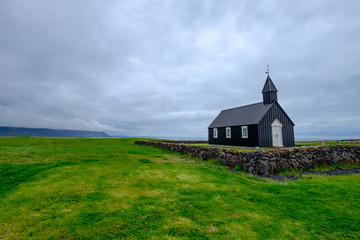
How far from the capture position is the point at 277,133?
26.1 metres

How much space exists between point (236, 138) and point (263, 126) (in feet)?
15.6

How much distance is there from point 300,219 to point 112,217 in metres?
5.61

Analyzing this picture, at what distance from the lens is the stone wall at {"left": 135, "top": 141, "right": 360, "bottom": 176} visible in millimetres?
11531

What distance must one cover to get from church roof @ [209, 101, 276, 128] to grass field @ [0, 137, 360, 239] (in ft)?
A: 57.5

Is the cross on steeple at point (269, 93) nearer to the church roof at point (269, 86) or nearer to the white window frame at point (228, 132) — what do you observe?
the church roof at point (269, 86)

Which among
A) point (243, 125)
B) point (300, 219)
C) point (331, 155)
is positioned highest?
point (243, 125)

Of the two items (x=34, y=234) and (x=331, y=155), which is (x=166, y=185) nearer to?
(x=34, y=234)

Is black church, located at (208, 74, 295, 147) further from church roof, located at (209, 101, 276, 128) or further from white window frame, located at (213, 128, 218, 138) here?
→ white window frame, located at (213, 128, 218, 138)

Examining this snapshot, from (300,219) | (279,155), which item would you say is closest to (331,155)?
(279,155)

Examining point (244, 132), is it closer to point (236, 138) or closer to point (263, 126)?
point (236, 138)

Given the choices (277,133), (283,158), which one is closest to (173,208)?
(283,158)

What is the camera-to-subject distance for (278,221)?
5133mm

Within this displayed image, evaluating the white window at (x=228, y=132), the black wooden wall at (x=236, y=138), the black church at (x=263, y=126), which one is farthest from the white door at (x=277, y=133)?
the white window at (x=228, y=132)

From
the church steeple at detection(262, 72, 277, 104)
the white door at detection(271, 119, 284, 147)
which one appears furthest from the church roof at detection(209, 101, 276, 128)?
the white door at detection(271, 119, 284, 147)
